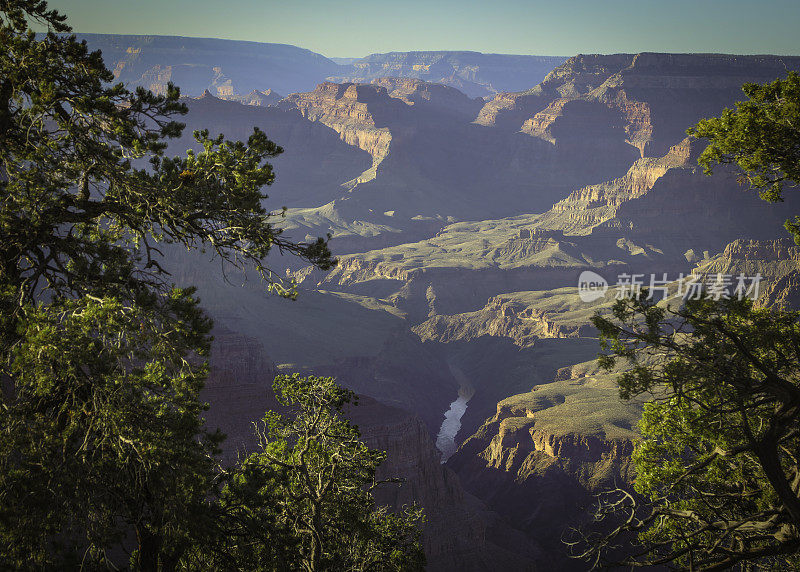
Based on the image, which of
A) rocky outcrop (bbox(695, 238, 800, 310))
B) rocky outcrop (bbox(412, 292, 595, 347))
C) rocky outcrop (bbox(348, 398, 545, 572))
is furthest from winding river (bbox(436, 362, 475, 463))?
rocky outcrop (bbox(695, 238, 800, 310))

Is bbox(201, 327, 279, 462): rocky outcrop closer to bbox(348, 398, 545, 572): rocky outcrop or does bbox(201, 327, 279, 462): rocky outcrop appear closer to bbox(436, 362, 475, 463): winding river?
bbox(348, 398, 545, 572): rocky outcrop

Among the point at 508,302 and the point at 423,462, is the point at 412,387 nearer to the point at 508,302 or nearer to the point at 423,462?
the point at 508,302

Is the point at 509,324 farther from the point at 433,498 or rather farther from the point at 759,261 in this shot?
the point at 433,498

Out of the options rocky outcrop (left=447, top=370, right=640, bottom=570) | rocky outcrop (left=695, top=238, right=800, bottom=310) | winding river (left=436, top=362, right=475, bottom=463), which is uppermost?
rocky outcrop (left=695, top=238, right=800, bottom=310)

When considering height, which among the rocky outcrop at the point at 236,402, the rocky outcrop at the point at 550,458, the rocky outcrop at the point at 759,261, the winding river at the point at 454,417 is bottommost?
the winding river at the point at 454,417

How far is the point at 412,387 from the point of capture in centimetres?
12212

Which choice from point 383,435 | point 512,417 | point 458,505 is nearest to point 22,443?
Answer: point 383,435

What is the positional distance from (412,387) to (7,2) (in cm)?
11371

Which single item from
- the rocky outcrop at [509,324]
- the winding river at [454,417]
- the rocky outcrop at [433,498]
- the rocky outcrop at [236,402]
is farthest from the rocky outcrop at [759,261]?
the rocky outcrop at [236,402]

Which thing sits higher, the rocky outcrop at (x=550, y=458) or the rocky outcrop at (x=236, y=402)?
the rocky outcrop at (x=236, y=402)

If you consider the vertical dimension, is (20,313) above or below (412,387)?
above

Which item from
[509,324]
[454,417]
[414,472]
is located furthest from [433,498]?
[509,324]

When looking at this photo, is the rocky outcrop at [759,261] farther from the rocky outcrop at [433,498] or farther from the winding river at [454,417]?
the rocky outcrop at [433,498]

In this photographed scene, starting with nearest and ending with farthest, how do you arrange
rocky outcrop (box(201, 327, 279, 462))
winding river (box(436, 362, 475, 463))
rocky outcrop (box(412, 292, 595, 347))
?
rocky outcrop (box(201, 327, 279, 462))
winding river (box(436, 362, 475, 463))
rocky outcrop (box(412, 292, 595, 347))
